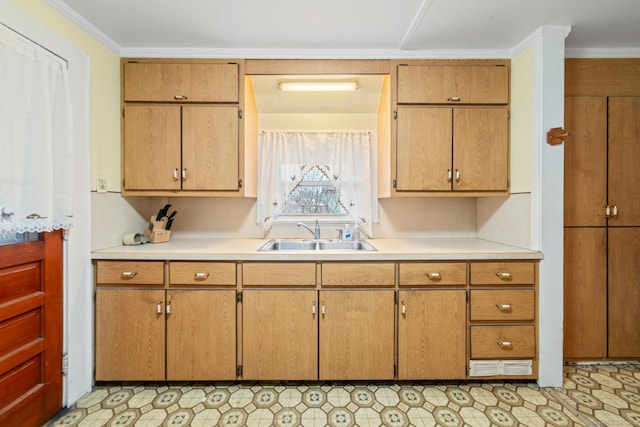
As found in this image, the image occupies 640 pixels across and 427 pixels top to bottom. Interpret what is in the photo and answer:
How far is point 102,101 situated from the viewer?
2.02 m

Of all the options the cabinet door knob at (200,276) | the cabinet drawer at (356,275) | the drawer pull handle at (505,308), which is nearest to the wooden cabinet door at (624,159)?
the drawer pull handle at (505,308)

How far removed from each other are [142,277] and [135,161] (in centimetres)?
88

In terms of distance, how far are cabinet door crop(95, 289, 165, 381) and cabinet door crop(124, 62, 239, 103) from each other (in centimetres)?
141

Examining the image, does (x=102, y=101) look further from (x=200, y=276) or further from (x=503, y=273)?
(x=503, y=273)

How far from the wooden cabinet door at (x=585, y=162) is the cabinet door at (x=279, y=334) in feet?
6.63

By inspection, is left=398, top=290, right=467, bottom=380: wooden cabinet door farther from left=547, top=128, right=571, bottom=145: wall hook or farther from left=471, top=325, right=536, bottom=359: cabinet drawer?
left=547, top=128, right=571, bottom=145: wall hook

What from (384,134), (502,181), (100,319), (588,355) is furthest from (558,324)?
(100,319)

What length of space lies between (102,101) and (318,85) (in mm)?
1535

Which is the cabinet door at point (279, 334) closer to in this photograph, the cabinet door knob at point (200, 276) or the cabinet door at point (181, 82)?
the cabinet door knob at point (200, 276)

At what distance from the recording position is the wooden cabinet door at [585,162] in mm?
2160

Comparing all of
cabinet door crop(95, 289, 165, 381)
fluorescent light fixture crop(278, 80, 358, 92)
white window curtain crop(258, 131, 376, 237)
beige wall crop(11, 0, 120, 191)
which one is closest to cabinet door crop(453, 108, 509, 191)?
white window curtain crop(258, 131, 376, 237)

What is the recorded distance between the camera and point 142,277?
74.9 inches

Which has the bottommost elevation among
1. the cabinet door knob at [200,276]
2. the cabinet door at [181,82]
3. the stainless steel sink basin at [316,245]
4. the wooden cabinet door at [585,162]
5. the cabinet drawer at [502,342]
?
the cabinet drawer at [502,342]

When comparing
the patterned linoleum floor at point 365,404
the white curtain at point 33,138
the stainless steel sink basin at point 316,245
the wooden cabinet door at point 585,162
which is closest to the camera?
the white curtain at point 33,138
